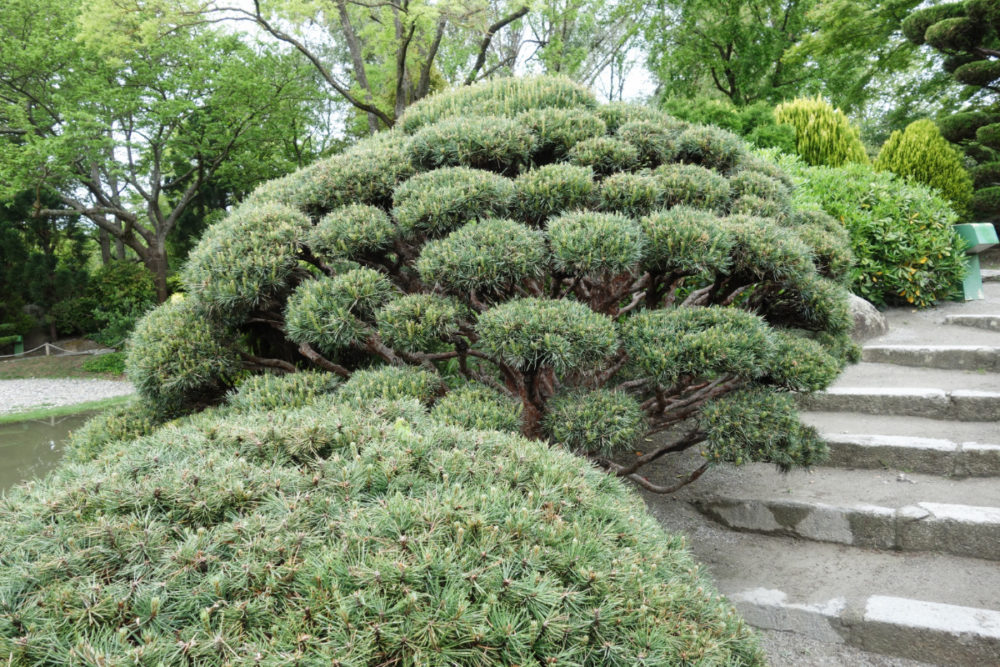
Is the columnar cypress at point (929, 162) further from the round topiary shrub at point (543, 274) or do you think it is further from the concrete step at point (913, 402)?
the round topiary shrub at point (543, 274)

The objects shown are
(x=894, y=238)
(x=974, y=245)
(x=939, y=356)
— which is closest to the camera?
(x=939, y=356)

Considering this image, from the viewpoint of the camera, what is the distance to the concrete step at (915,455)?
363cm

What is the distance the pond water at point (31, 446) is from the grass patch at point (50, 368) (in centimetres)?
447

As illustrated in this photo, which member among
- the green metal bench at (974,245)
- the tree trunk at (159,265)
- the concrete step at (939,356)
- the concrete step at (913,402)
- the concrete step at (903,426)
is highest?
the tree trunk at (159,265)

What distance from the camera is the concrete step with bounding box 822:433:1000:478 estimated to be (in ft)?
11.9

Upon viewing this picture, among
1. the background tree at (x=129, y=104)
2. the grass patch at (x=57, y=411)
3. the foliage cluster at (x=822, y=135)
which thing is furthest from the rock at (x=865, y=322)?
the background tree at (x=129, y=104)

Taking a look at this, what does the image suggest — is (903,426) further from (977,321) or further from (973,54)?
(973,54)

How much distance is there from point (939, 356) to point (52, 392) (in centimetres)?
1425

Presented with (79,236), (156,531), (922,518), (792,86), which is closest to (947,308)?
(922,518)

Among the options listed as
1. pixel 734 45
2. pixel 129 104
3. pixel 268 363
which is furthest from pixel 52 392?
pixel 734 45

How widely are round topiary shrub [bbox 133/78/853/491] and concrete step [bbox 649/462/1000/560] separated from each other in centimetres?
61

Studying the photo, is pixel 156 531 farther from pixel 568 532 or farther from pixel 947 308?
pixel 947 308

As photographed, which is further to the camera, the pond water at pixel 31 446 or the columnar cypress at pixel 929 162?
the columnar cypress at pixel 929 162

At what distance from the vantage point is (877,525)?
3.21m
